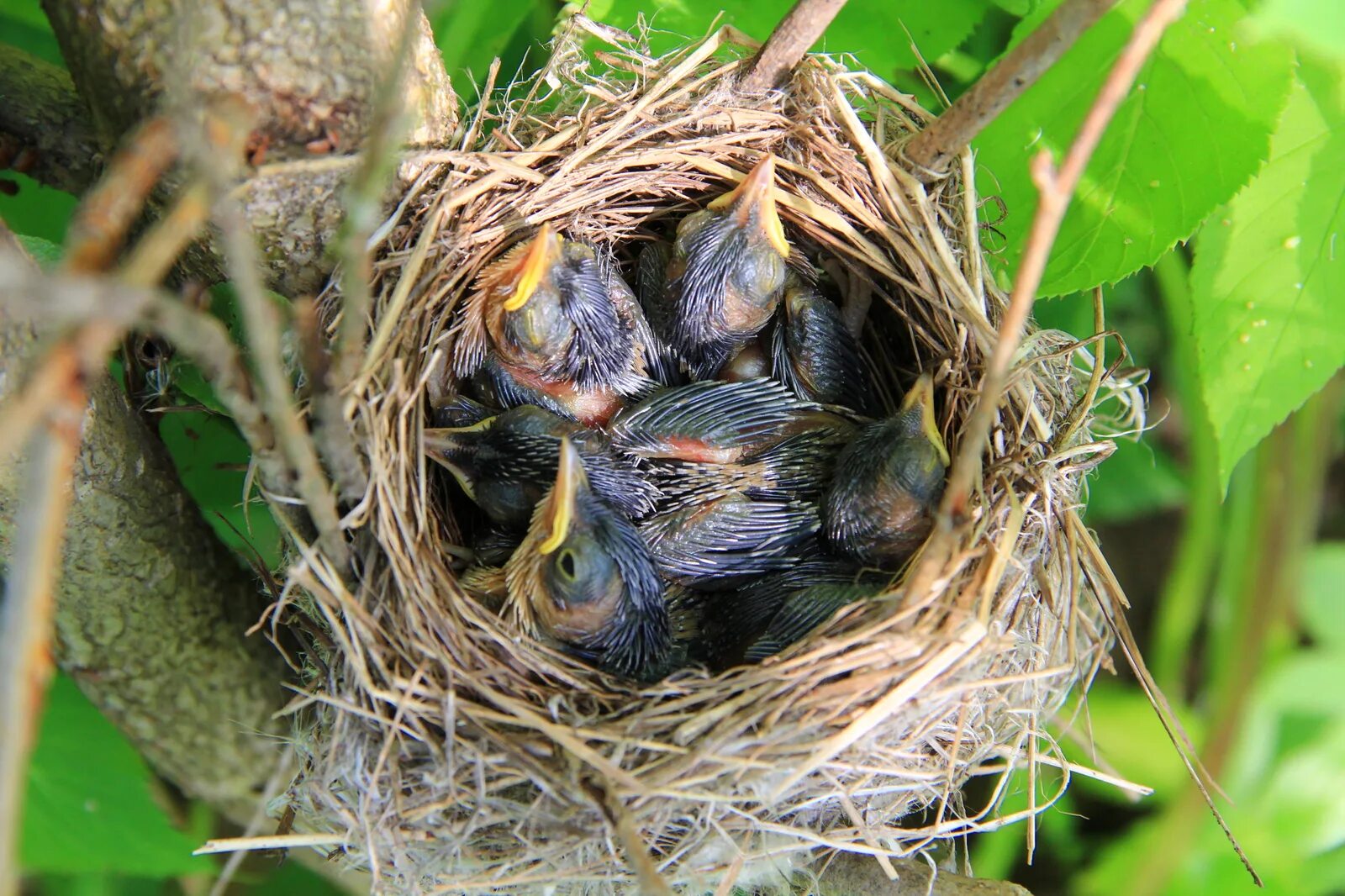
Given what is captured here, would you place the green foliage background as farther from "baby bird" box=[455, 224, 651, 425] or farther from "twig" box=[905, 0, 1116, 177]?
"baby bird" box=[455, 224, 651, 425]

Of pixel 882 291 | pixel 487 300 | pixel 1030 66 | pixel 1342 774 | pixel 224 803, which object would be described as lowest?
pixel 224 803

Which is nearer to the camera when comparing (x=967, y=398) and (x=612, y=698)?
(x=612, y=698)

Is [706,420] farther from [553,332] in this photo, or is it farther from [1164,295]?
[1164,295]

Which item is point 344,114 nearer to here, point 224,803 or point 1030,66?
point 1030,66

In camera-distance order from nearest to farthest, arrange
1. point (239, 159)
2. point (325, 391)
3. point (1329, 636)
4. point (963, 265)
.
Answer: point (325, 391) < point (239, 159) < point (963, 265) < point (1329, 636)

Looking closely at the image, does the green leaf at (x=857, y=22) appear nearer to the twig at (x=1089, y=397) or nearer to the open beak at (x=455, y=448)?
the twig at (x=1089, y=397)

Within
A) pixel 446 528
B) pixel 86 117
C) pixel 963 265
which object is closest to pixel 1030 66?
pixel 963 265

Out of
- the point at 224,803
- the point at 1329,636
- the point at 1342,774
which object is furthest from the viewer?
the point at 1329,636
